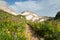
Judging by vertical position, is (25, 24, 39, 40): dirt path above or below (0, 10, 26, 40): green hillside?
below

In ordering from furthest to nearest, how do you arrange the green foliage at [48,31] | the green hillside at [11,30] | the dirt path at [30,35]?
the dirt path at [30,35] → the green foliage at [48,31] → the green hillside at [11,30]

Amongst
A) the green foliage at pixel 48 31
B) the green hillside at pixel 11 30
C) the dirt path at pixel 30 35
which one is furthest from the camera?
the dirt path at pixel 30 35

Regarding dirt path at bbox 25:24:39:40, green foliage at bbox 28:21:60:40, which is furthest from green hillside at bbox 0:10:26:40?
green foliage at bbox 28:21:60:40

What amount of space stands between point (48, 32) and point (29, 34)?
1.70m

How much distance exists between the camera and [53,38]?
19.0m

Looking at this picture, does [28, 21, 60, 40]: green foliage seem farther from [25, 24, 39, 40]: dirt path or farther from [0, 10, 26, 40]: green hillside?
[0, 10, 26, 40]: green hillside

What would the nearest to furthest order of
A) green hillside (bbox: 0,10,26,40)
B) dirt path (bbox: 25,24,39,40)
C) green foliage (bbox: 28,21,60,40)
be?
green hillside (bbox: 0,10,26,40) → green foliage (bbox: 28,21,60,40) → dirt path (bbox: 25,24,39,40)

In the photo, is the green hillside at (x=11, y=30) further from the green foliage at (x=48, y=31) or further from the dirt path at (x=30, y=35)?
the green foliage at (x=48, y=31)

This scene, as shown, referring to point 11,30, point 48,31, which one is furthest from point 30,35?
point 11,30

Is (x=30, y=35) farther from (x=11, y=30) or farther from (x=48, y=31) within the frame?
(x=11, y=30)

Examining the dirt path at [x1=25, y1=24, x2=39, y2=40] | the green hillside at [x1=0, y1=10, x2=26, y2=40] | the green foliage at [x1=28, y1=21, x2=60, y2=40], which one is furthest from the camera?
the dirt path at [x1=25, y1=24, x2=39, y2=40]

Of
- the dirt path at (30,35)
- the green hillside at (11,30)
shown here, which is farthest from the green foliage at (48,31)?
the green hillside at (11,30)

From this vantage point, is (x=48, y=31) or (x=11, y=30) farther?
(x=48, y=31)

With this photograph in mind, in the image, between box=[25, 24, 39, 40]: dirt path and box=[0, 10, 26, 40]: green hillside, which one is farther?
box=[25, 24, 39, 40]: dirt path
